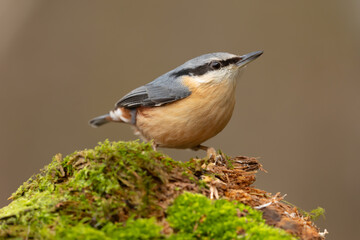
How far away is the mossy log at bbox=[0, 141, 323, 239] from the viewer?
189cm

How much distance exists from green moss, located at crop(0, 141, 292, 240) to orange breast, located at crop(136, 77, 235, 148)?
1.39 metres

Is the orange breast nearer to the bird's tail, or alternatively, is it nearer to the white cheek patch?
the white cheek patch

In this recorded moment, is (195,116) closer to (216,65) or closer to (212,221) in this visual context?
(216,65)

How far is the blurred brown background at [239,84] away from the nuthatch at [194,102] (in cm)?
327

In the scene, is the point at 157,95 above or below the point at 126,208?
above

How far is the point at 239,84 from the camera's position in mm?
7598

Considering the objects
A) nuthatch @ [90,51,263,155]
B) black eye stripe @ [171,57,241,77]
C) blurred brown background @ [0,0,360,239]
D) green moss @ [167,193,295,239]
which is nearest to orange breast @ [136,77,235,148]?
nuthatch @ [90,51,263,155]

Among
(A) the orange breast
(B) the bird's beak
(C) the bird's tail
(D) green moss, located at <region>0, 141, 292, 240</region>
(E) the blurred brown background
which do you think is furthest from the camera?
(E) the blurred brown background

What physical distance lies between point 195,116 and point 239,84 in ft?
13.6

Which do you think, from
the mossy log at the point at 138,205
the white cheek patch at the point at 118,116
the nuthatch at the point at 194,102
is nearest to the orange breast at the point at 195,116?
the nuthatch at the point at 194,102

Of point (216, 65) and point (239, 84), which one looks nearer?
point (216, 65)

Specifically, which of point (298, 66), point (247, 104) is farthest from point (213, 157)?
point (298, 66)

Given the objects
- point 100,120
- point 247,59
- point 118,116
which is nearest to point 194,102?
point 247,59

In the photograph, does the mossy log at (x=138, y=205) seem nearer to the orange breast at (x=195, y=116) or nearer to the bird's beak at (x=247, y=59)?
the orange breast at (x=195, y=116)
